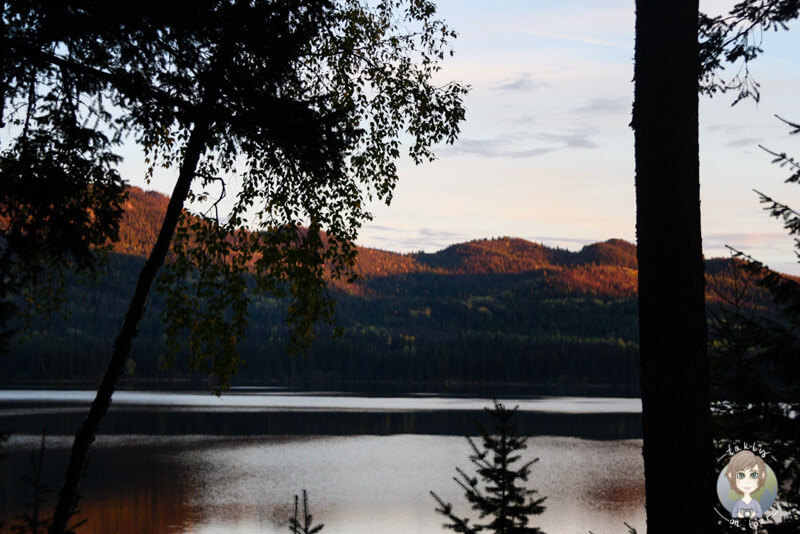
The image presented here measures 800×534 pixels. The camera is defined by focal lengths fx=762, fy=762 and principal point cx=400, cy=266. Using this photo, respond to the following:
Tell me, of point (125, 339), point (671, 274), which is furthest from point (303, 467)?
point (671, 274)

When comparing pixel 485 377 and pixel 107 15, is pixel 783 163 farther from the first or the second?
pixel 485 377

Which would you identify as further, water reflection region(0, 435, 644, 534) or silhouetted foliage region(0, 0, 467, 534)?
water reflection region(0, 435, 644, 534)

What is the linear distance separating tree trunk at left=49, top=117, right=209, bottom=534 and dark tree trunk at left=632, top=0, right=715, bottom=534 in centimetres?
426

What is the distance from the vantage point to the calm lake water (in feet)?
98.8

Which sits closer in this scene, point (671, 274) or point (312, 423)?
point (671, 274)

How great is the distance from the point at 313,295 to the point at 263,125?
2.28 metres

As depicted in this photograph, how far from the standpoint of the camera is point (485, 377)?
148875mm

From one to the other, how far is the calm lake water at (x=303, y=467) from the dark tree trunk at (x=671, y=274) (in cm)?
2324

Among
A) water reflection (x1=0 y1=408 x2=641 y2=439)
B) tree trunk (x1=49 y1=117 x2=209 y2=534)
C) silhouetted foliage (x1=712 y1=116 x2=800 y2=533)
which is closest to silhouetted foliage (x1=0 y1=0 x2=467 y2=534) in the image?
tree trunk (x1=49 y1=117 x2=209 y2=534)

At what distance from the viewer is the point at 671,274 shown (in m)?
4.47

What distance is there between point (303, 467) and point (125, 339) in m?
37.0

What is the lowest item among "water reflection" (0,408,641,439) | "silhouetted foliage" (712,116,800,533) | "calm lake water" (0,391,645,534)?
"water reflection" (0,408,641,439)

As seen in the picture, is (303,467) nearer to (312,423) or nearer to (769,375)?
A: (312,423)

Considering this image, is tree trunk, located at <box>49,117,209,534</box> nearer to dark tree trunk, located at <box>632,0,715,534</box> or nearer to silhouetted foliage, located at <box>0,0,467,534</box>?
silhouetted foliage, located at <box>0,0,467,534</box>
